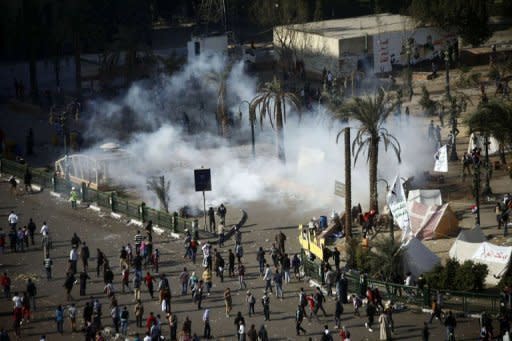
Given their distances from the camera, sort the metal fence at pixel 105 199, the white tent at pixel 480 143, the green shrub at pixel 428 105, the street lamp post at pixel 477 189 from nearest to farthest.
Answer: the street lamp post at pixel 477 189 → the metal fence at pixel 105 199 → the white tent at pixel 480 143 → the green shrub at pixel 428 105

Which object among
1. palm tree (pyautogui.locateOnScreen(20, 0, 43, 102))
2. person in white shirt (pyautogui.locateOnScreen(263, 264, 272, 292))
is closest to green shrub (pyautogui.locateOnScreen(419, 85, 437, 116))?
palm tree (pyautogui.locateOnScreen(20, 0, 43, 102))

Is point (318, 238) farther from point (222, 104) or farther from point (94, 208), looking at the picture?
point (222, 104)

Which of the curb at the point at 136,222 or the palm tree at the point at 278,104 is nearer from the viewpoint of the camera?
the curb at the point at 136,222

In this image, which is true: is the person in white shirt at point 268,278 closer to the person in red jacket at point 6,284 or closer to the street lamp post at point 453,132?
the person in red jacket at point 6,284

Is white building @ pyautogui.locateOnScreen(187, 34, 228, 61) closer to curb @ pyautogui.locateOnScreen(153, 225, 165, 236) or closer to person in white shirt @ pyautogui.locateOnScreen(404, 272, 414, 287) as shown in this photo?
curb @ pyautogui.locateOnScreen(153, 225, 165, 236)

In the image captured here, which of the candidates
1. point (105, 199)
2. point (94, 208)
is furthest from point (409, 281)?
point (94, 208)

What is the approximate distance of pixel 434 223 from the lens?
181 feet

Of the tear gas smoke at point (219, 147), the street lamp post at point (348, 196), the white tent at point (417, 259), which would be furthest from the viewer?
the tear gas smoke at point (219, 147)

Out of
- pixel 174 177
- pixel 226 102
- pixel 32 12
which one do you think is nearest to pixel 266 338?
pixel 174 177

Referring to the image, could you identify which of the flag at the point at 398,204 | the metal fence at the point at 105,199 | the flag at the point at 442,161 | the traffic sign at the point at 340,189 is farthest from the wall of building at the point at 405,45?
the flag at the point at 398,204

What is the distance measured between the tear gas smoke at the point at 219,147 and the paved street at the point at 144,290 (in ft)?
8.19

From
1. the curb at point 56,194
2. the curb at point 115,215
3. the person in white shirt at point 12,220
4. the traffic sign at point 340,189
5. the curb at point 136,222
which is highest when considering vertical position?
the traffic sign at point 340,189

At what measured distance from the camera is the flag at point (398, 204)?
55.1 meters

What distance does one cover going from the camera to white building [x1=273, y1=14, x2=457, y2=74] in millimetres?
82750
